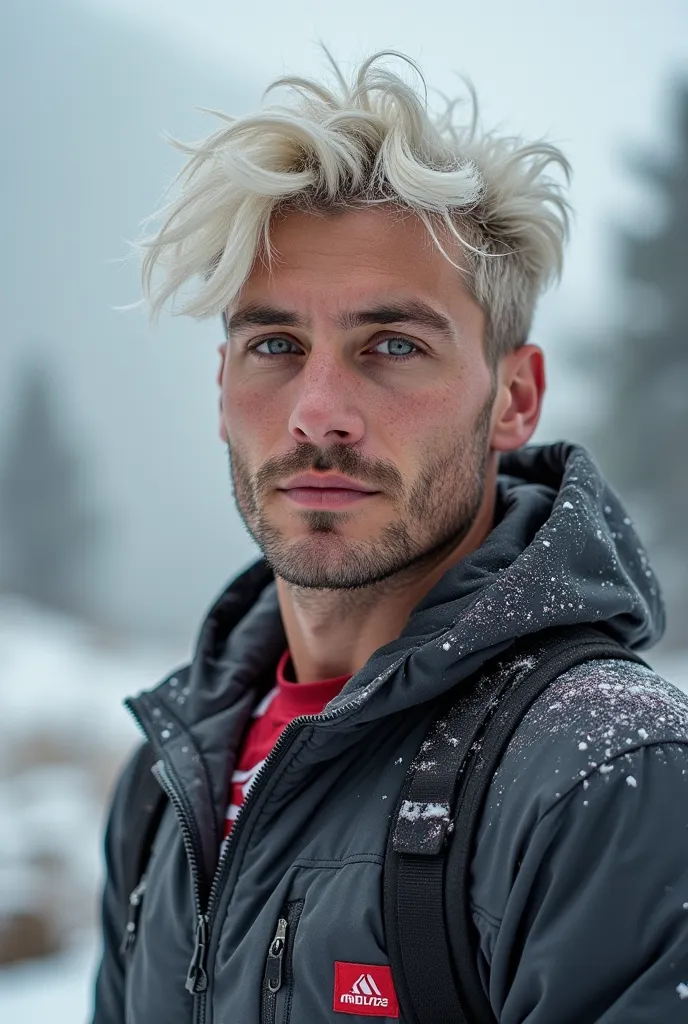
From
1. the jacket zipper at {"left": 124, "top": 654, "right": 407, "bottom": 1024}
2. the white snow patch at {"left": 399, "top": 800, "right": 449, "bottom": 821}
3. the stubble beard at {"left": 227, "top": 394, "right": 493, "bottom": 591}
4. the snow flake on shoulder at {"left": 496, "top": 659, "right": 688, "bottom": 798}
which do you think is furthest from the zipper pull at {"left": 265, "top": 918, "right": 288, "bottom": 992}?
the stubble beard at {"left": 227, "top": 394, "right": 493, "bottom": 591}

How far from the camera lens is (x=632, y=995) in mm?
851

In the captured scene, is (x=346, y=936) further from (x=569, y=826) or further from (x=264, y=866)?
(x=569, y=826)

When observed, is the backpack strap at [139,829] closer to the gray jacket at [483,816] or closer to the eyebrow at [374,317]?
the gray jacket at [483,816]

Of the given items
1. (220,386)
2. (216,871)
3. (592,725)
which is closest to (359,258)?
(220,386)

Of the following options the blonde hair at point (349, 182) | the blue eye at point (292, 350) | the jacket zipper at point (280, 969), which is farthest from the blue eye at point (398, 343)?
the jacket zipper at point (280, 969)

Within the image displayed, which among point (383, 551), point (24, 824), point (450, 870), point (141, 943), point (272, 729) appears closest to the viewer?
point (450, 870)

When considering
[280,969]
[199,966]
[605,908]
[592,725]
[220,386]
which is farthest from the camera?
[220,386]

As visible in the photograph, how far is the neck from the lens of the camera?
145 cm

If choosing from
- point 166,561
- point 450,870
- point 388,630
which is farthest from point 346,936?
point 166,561

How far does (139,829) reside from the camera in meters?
1.60

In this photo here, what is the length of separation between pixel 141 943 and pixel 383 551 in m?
0.74

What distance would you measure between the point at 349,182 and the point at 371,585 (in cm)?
61

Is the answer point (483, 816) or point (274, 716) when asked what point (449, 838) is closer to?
point (483, 816)

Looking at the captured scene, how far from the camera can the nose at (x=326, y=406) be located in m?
1.31
